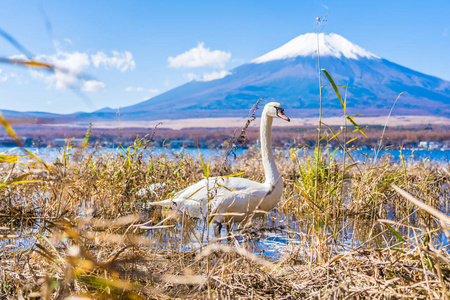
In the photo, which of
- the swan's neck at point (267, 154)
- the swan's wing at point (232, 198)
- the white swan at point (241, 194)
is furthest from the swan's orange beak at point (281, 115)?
the swan's wing at point (232, 198)

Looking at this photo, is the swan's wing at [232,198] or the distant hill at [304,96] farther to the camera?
the distant hill at [304,96]

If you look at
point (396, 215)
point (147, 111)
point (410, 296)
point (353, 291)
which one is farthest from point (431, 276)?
point (147, 111)

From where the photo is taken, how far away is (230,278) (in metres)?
2.39

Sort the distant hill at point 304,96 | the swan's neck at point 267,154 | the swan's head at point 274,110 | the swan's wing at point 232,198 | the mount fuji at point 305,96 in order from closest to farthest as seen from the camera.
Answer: the swan's wing at point 232,198
the swan's neck at point 267,154
the swan's head at point 274,110
the distant hill at point 304,96
the mount fuji at point 305,96

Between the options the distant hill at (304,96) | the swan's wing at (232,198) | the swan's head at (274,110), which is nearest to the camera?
Result: the swan's wing at (232,198)

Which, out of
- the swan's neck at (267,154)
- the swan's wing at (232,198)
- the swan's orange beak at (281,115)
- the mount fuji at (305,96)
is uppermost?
the mount fuji at (305,96)

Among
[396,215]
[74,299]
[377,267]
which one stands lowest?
[396,215]

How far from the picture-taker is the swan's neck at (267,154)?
16.1 ft

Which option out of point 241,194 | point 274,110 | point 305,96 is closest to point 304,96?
point 305,96

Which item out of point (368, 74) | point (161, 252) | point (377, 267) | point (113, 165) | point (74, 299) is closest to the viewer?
point (74, 299)

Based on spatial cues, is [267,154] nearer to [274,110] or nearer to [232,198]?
[274,110]

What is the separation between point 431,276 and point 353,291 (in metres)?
0.38

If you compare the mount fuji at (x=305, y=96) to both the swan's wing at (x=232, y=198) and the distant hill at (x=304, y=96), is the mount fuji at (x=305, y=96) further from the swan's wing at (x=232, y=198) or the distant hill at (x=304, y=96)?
the swan's wing at (x=232, y=198)

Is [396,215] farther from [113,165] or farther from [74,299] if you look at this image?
[74,299]
